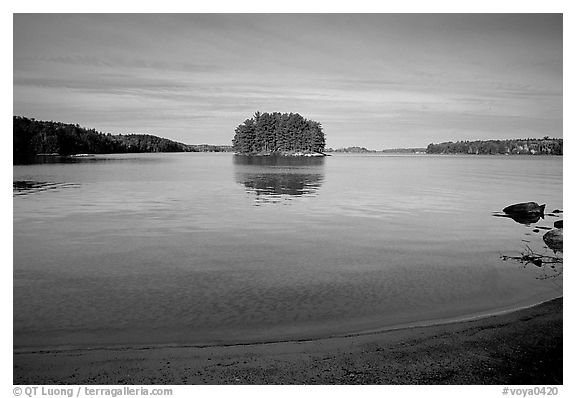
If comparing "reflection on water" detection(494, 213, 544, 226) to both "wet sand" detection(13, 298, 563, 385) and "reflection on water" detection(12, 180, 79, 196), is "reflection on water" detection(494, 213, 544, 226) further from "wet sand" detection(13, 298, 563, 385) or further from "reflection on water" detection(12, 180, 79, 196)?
"reflection on water" detection(12, 180, 79, 196)

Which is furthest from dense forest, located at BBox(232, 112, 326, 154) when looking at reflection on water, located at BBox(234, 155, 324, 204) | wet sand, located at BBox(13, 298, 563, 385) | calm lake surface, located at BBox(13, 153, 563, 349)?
wet sand, located at BBox(13, 298, 563, 385)

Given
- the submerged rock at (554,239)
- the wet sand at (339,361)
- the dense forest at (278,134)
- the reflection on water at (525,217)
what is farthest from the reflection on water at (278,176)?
the wet sand at (339,361)

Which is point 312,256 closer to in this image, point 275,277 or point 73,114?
point 275,277

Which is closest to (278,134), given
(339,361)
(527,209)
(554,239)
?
(527,209)

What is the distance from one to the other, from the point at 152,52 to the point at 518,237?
5.90 metres

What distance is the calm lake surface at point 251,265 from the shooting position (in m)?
4.34

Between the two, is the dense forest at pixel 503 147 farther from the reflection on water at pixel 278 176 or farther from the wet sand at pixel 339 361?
the reflection on water at pixel 278 176

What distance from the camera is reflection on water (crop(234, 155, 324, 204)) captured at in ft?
43.6

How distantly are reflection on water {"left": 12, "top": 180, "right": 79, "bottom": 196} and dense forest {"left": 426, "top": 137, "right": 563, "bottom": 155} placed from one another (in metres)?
7.61

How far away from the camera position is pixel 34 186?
1139 cm

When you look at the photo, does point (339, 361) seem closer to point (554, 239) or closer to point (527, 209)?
point (554, 239)

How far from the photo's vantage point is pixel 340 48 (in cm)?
549
